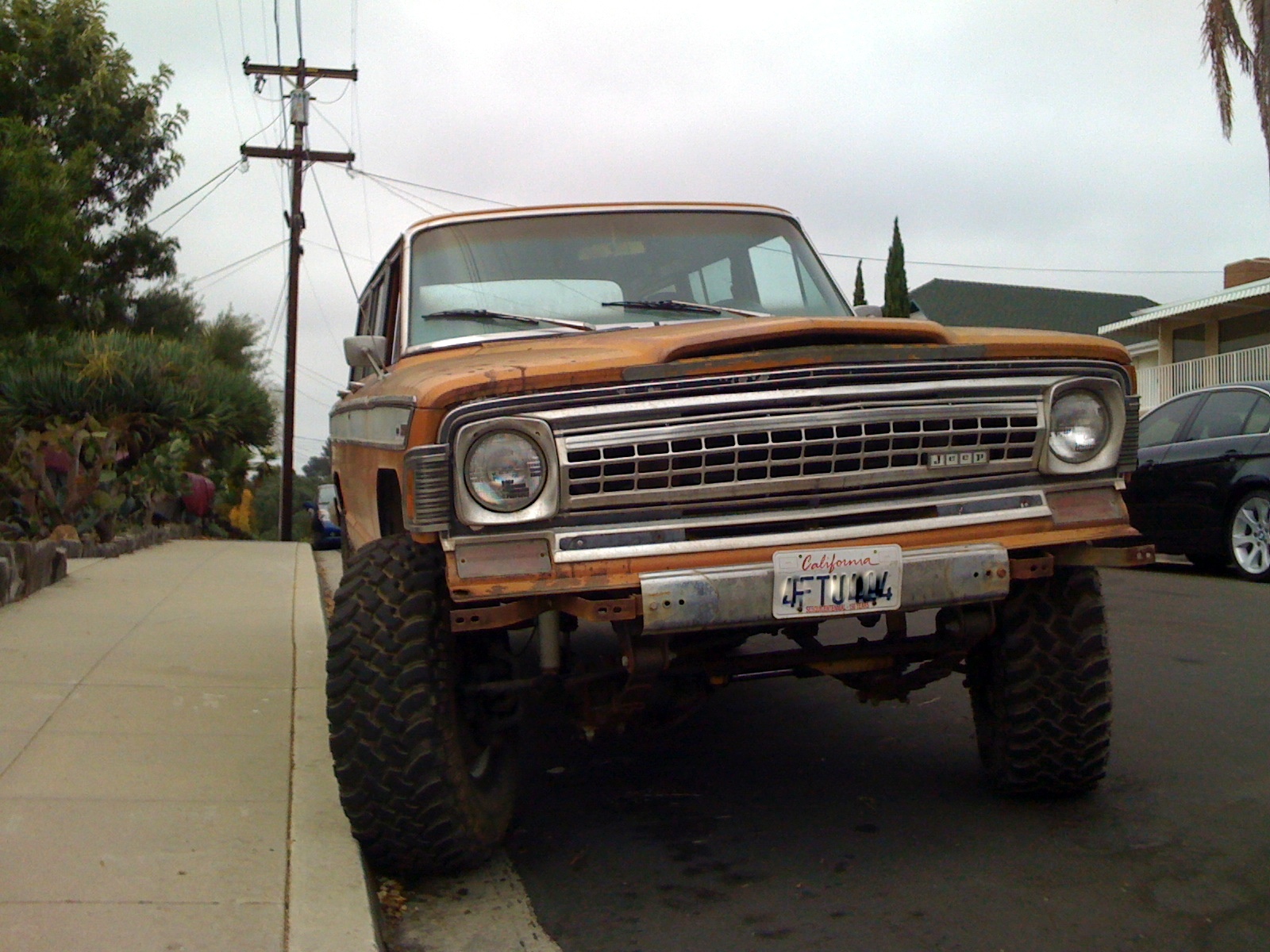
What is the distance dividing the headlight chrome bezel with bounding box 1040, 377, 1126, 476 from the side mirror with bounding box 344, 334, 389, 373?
2313mm

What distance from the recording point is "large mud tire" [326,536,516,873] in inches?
137

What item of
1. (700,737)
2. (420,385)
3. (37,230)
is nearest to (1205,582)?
(700,737)

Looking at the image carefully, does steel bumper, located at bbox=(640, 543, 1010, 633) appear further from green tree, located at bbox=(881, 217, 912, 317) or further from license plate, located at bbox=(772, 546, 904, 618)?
green tree, located at bbox=(881, 217, 912, 317)

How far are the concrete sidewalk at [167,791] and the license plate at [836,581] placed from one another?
1.34 m

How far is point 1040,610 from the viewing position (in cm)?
407

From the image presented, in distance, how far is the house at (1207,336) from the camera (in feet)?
91.0

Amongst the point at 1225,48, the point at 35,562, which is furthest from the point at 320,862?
the point at 1225,48

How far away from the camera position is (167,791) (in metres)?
4.22

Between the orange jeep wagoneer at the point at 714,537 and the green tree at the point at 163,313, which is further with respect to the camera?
the green tree at the point at 163,313

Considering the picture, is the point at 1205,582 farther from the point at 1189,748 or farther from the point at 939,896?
the point at 939,896

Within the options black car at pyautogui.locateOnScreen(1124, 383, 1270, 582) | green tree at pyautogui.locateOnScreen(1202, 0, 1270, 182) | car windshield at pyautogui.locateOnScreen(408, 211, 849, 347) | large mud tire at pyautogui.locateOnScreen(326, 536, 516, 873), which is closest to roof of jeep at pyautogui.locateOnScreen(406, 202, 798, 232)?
car windshield at pyautogui.locateOnScreen(408, 211, 849, 347)

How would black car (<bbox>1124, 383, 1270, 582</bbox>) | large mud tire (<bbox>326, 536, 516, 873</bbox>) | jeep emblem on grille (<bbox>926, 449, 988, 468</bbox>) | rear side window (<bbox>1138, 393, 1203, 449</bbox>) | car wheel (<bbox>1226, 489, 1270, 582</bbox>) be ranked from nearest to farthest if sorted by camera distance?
1. large mud tire (<bbox>326, 536, 516, 873</bbox>)
2. jeep emblem on grille (<bbox>926, 449, 988, 468</bbox>)
3. car wheel (<bbox>1226, 489, 1270, 582</bbox>)
4. black car (<bbox>1124, 383, 1270, 582</bbox>)
5. rear side window (<bbox>1138, 393, 1203, 449</bbox>)

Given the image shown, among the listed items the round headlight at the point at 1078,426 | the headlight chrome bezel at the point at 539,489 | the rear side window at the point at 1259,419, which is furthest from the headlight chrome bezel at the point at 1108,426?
the rear side window at the point at 1259,419

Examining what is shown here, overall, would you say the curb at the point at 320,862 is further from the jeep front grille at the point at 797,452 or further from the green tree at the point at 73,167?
the green tree at the point at 73,167
